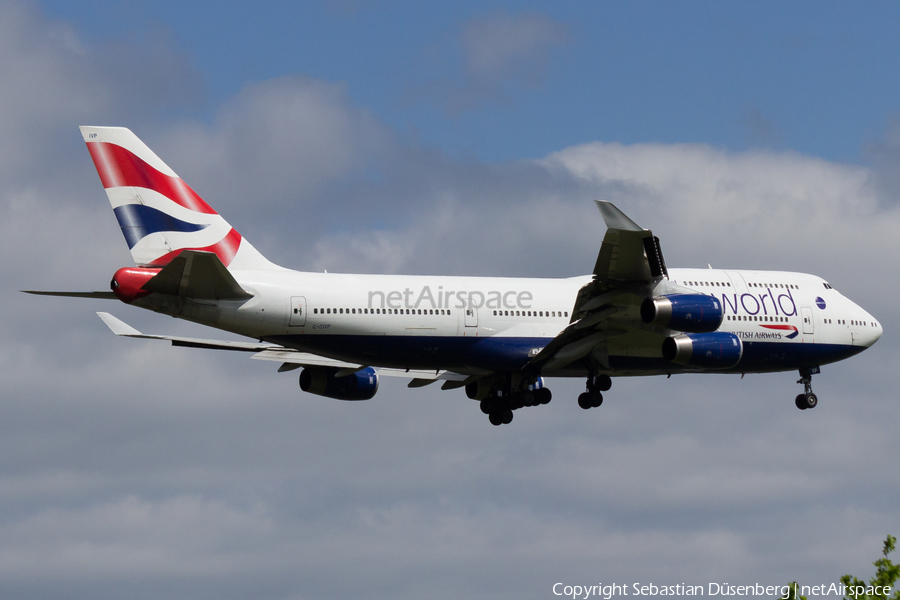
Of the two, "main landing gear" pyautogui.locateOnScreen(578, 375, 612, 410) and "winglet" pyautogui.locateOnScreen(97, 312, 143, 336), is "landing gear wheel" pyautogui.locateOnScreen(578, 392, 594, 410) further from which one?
"winglet" pyautogui.locateOnScreen(97, 312, 143, 336)

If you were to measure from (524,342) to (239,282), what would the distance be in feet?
32.4

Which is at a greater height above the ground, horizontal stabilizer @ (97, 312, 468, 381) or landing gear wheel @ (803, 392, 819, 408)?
landing gear wheel @ (803, 392, 819, 408)

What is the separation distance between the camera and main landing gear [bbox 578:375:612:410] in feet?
133

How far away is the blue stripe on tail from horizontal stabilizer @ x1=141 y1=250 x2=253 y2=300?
3397 millimetres

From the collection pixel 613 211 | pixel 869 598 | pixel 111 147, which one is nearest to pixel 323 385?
pixel 111 147

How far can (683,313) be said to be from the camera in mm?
35500

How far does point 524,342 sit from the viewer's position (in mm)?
39625

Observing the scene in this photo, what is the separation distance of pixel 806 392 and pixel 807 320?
3402 millimetres

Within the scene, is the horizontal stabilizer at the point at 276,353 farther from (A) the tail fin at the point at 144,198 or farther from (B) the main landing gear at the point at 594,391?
(B) the main landing gear at the point at 594,391

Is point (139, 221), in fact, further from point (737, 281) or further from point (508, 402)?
point (737, 281)

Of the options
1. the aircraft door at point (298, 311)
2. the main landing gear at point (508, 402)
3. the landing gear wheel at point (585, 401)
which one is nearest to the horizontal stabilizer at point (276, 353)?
the main landing gear at point (508, 402)

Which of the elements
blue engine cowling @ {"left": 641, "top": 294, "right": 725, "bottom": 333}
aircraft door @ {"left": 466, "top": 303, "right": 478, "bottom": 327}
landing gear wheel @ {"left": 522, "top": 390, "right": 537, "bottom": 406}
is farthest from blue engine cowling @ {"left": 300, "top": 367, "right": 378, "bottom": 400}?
blue engine cowling @ {"left": 641, "top": 294, "right": 725, "bottom": 333}

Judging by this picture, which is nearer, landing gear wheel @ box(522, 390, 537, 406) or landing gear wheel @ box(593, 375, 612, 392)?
landing gear wheel @ box(593, 375, 612, 392)

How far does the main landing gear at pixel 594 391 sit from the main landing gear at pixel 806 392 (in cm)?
880
